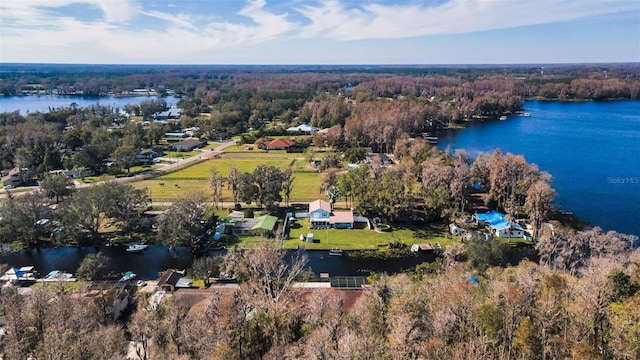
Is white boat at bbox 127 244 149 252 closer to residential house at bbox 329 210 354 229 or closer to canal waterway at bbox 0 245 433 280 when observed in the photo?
canal waterway at bbox 0 245 433 280

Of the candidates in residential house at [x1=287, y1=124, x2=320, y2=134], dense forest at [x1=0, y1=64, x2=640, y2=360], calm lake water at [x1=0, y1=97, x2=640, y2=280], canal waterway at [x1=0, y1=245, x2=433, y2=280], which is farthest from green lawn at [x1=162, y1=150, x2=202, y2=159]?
calm lake water at [x1=0, y1=97, x2=640, y2=280]

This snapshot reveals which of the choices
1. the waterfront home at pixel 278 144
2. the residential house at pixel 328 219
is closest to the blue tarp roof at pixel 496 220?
the residential house at pixel 328 219

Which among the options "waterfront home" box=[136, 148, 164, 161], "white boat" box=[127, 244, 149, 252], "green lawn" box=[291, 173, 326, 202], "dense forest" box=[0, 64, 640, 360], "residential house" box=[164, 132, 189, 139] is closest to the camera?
"dense forest" box=[0, 64, 640, 360]

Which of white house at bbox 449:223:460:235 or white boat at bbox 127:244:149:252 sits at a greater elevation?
white house at bbox 449:223:460:235

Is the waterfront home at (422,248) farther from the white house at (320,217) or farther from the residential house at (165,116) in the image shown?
the residential house at (165,116)

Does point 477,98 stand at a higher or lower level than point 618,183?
higher

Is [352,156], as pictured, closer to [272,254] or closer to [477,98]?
[272,254]

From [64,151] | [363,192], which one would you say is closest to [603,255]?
[363,192]
